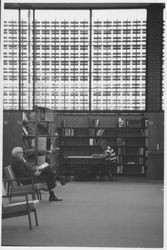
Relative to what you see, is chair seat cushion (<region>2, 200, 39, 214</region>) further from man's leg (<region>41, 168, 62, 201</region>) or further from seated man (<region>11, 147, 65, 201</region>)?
man's leg (<region>41, 168, 62, 201</region>)

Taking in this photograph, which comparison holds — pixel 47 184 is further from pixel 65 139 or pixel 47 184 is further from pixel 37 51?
pixel 37 51

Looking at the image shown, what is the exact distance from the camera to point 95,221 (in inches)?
A: 276

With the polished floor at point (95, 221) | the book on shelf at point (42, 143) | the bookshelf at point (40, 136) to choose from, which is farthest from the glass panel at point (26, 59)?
the polished floor at point (95, 221)

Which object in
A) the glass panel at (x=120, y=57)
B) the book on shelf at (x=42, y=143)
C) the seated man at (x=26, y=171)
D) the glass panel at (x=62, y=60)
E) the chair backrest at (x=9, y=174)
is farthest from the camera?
the glass panel at (x=62, y=60)

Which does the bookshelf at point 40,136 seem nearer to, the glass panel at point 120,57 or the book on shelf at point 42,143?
the book on shelf at point 42,143

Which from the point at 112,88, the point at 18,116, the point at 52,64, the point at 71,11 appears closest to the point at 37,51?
the point at 52,64

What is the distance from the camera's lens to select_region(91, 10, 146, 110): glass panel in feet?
48.8

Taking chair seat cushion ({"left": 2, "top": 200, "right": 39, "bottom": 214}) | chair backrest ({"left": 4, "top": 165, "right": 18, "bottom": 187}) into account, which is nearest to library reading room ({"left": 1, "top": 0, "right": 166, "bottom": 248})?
chair backrest ({"left": 4, "top": 165, "right": 18, "bottom": 187})

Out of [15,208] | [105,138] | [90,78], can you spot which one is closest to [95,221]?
[15,208]

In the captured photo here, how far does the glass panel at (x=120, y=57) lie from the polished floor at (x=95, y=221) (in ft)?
14.5

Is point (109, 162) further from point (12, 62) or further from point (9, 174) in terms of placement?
point (9, 174)

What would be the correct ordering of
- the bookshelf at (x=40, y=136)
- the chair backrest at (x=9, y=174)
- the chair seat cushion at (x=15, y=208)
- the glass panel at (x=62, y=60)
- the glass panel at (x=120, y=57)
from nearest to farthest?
the chair seat cushion at (x=15, y=208) < the chair backrest at (x=9, y=174) < the bookshelf at (x=40, y=136) < the glass panel at (x=120, y=57) < the glass panel at (x=62, y=60)

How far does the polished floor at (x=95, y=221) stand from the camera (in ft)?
18.4

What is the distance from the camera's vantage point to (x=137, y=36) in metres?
14.8
